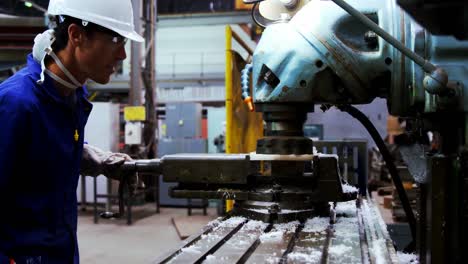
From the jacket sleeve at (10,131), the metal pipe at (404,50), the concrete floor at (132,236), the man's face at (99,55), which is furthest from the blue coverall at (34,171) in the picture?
the concrete floor at (132,236)

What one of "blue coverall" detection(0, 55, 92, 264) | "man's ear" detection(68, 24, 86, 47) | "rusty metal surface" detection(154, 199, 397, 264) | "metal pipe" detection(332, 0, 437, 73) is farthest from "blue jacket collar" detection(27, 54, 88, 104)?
"metal pipe" detection(332, 0, 437, 73)

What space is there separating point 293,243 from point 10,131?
34.5 inches

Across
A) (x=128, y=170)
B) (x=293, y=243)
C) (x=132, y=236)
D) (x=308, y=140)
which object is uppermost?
(x=308, y=140)

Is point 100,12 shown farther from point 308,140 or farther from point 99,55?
point 308,140

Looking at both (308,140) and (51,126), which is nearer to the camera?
(51,126)

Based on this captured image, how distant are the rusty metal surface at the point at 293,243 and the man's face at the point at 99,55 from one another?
550mm

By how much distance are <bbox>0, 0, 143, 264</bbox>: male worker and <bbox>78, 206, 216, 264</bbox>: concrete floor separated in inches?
93.6

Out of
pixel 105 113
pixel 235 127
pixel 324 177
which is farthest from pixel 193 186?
pixel 105 113

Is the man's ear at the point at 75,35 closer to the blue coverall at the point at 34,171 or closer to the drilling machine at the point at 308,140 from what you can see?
the blue coverall at the point at 34,171

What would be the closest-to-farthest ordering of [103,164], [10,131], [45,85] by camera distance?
[10,131], [45,85], [103,164]

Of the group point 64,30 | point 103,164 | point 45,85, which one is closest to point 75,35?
point 64,30

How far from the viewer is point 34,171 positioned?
121 centimetres

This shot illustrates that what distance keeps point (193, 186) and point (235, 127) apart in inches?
57.5

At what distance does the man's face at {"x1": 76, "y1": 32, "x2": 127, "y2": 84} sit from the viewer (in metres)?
1.28
